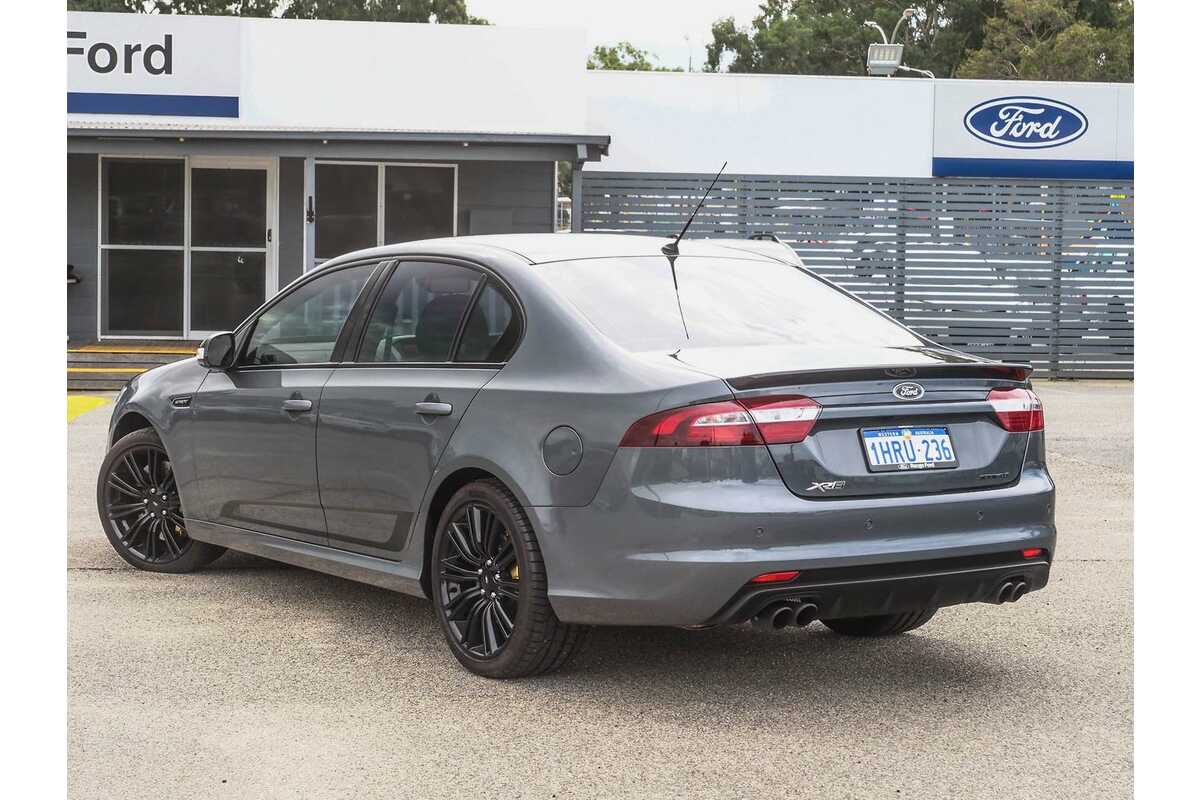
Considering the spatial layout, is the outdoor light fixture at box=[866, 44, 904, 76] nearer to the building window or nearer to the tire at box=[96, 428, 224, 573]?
the building window

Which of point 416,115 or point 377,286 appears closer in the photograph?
point 377,286

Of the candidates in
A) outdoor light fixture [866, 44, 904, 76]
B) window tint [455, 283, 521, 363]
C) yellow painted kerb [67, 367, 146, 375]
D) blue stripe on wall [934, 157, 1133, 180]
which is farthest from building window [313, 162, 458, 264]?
window tint [455, 283, 521, 363]

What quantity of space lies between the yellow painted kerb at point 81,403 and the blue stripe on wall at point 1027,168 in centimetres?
1163

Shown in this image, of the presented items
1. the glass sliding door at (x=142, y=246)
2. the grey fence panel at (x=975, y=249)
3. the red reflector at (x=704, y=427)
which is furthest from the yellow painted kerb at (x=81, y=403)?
the red reflector at (x=704, y=427)

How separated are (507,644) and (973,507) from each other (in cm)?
164

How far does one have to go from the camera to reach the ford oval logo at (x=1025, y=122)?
68.2 feet

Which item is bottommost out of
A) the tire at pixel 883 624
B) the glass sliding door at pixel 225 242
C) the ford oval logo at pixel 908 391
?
the tire at pixel 883 624

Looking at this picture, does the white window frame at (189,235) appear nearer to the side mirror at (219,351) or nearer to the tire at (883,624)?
the side mirror at (219,351)

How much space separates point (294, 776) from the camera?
4.23 metres

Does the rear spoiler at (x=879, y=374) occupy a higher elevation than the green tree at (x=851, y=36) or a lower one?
lower

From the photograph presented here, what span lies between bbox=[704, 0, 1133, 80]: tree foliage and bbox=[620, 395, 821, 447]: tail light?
48921 millimetres

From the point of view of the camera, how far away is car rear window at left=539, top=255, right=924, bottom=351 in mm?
5207

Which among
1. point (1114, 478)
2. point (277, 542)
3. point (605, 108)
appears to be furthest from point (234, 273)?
point (277, 542)

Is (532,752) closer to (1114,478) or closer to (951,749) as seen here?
(951,749)
